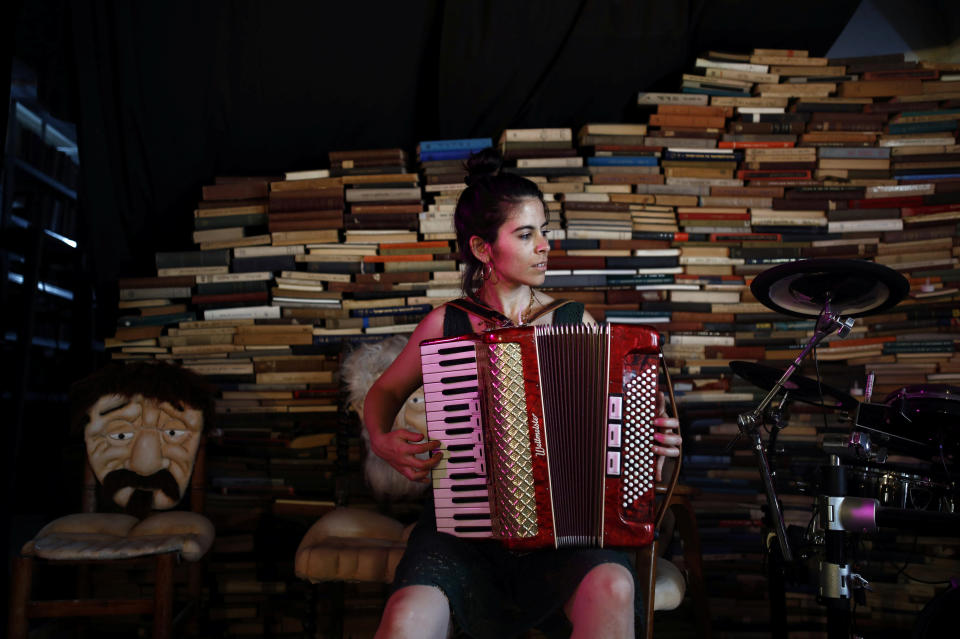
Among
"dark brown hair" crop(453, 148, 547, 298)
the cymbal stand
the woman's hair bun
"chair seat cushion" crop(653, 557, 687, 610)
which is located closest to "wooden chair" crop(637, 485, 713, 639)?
"chair seat cushion" crop(653, 557, 687, 610)

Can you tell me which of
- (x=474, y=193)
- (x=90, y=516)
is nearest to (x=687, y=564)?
(x=474, y=193)

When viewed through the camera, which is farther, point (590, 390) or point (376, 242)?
point (376, 242)

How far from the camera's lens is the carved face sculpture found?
3031 mm

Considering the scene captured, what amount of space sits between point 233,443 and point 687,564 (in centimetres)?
205

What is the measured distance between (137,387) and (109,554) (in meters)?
0.70

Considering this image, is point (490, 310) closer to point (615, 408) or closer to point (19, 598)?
point (615, 408)

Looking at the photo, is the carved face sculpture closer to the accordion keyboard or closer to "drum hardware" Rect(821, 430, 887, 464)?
the accordion keyboard

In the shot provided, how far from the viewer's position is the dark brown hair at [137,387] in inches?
120

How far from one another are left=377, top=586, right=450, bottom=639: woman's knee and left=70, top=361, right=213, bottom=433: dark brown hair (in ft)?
5.31

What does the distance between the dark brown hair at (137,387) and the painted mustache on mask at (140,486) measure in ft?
0.84

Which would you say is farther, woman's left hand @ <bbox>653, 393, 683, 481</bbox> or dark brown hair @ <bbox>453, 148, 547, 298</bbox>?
dark brown hair @ <bbox>453, 148, 547, 298</bbox>

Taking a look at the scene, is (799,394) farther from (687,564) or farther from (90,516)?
(90,516)

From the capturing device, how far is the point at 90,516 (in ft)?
9.48

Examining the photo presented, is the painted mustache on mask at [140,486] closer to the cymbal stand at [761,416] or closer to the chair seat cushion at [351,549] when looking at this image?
the chair seat cushion at [351,549]
